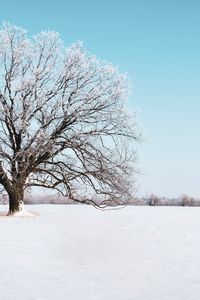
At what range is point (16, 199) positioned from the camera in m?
24.0

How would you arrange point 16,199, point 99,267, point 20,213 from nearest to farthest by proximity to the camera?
point 99,267 → point 20,213 → point 16,199

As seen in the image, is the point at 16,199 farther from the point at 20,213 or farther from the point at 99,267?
the point at 99,267

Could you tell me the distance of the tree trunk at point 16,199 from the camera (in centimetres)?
2378

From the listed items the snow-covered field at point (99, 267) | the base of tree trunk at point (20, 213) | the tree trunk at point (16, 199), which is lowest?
the snow-covered field at point (99, 267)

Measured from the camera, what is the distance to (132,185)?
25.0 m

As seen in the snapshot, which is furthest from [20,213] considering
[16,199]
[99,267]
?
[99,267]

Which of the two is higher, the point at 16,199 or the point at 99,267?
the point at 16,199

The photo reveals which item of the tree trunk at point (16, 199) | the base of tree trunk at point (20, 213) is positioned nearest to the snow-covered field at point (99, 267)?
the base of tree trunk at point (20, 213)

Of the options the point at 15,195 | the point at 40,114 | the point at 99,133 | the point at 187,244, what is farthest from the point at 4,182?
the point at 187,244

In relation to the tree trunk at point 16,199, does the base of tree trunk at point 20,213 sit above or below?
below

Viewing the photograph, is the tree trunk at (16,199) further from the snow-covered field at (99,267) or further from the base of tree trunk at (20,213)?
the snow-covered field at (99,267)

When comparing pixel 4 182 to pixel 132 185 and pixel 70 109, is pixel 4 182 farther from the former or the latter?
pixel 132 185

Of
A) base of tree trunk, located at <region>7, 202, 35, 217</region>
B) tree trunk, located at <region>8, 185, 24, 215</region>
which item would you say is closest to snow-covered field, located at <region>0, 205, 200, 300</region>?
base of tree trunk, located at <region>7, 202, 35, 217</region>

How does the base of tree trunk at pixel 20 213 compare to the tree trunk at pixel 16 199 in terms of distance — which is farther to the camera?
the tree trunk at pixel 16 199
